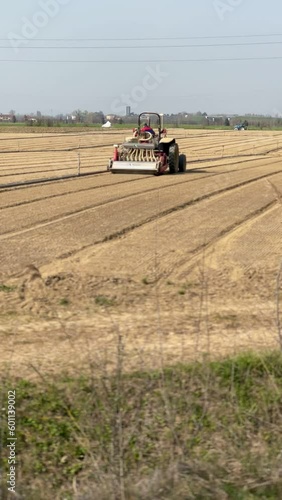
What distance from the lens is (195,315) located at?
7047 millimetres

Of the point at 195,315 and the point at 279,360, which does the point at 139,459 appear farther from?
the point at 195,315

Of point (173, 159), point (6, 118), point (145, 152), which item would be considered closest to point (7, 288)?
point (145, 152)

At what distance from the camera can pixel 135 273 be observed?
8.68 metres

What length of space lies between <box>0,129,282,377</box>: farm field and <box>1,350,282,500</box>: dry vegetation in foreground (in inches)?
17.4

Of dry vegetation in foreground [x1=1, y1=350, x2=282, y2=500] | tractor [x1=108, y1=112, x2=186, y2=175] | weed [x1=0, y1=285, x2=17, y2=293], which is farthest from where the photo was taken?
tractor [x1=108, y1=112, x2=186, y2=175]

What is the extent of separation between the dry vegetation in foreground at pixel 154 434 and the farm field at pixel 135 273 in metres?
0.44

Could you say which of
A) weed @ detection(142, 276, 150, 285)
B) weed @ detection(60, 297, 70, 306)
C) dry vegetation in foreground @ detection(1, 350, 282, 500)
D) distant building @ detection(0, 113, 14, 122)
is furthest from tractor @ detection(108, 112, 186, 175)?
distant building @ detection(0, 113, 14, 122)

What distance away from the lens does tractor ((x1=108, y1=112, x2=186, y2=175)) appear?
826 inches

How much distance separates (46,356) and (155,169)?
51.4 ft

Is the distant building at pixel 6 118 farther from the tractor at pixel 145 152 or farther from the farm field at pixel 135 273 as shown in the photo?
the farm field at pixel 135 273

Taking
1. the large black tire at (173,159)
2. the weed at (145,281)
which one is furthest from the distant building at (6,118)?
the weed at (145,281)

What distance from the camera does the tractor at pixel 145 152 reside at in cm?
2098

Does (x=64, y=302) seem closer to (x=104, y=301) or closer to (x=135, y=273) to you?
(x=104, y=301)

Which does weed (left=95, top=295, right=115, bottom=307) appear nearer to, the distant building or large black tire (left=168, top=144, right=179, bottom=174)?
large black tire (left=168, top=144, right=179, bottom=174)
